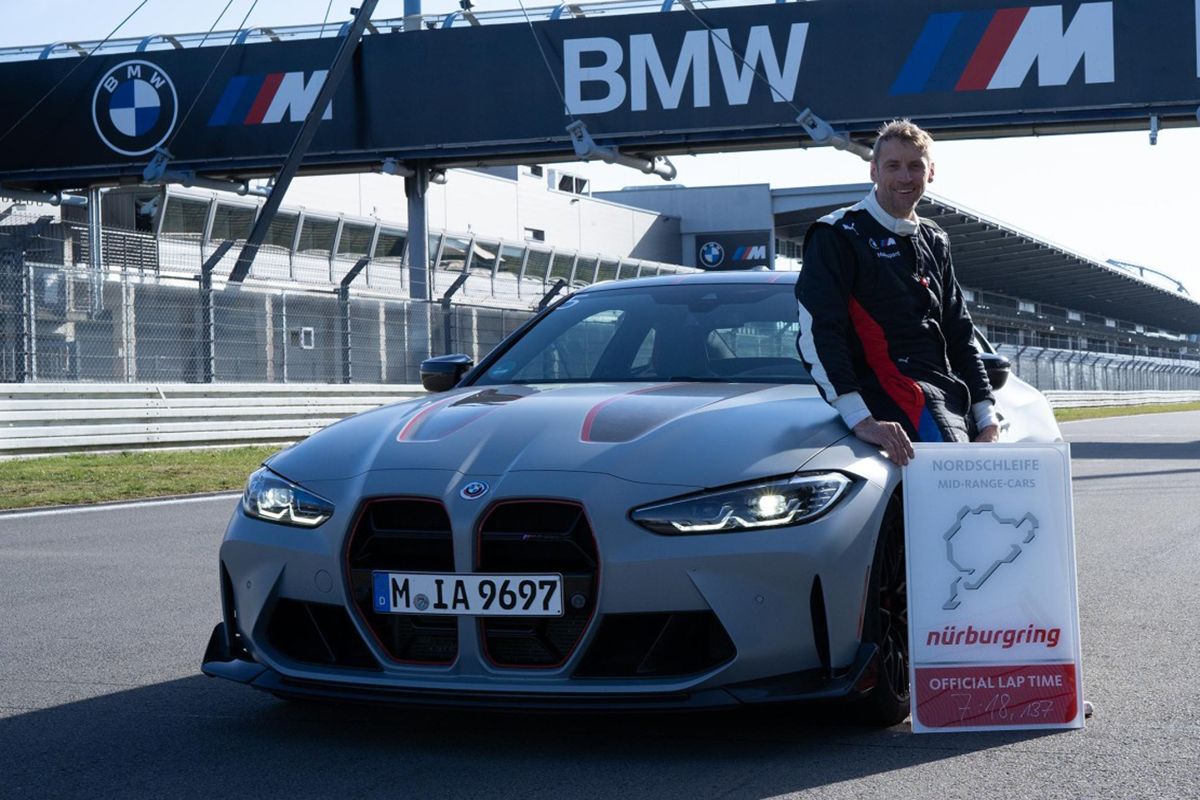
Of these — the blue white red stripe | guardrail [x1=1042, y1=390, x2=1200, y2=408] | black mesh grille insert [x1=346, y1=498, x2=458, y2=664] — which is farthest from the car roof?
guardrail [x1=1042, y1=390, x2=1200, y2=408]

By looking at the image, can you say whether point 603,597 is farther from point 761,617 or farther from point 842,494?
point 842,494

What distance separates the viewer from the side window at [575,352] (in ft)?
17.7

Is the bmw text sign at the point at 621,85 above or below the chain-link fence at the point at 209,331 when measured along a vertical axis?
above

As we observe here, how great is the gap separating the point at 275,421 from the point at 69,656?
13.8m

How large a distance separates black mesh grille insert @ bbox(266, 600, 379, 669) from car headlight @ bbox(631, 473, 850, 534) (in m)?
0.79

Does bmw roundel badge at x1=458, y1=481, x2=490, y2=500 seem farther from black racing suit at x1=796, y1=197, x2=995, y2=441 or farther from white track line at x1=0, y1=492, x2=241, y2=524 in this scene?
white track line at x1=0, y1=492, x2=241, y2=524

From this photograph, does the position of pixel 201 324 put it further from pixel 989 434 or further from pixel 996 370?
pixel 989 434

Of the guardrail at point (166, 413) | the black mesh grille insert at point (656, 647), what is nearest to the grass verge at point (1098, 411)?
the guardrail at point (166, 413)

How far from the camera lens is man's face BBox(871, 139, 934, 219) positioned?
15.1 ft

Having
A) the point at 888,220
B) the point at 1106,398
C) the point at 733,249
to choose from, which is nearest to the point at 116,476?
the point at 888,220

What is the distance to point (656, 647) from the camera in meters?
3.84

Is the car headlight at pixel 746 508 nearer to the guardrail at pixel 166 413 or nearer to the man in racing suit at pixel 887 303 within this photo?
the man in racing suit at pixel 887 303

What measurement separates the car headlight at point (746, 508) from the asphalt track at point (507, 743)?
0.57 metres

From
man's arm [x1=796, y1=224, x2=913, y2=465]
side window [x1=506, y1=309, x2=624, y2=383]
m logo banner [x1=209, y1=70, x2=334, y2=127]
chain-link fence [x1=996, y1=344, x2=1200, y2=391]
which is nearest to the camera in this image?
man's arm [x1=796, y1=224, x2=913, y2=465]
